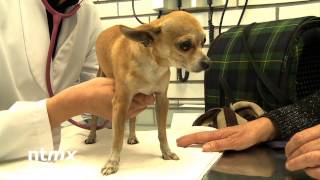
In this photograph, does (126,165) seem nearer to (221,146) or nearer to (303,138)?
(221,146)

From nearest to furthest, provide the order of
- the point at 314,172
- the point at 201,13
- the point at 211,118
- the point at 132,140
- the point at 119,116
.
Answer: the point at 314,172 < the point at 119,116 < the point at 132,140 < the point at 211,118 < the point at 201,13

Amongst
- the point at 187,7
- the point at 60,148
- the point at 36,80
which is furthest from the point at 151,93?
the point at 187,7

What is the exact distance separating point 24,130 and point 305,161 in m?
0.53

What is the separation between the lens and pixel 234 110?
0.91 m

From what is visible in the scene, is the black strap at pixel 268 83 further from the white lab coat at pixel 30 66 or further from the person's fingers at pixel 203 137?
the white lab coat at pixel 30 66

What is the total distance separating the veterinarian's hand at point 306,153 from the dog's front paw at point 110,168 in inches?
11.9

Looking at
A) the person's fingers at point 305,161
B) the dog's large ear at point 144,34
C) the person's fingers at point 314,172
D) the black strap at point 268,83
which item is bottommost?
the person's fingers at point 314,172

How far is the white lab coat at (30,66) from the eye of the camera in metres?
0.71

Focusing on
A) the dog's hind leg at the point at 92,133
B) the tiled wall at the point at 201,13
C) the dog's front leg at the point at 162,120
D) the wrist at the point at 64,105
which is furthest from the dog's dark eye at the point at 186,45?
the tiled wall at the point at 201,13

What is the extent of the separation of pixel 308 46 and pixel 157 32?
478 millimetres

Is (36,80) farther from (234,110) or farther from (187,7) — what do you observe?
(187,7)

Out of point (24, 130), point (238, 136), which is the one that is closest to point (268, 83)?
point (238, 136)

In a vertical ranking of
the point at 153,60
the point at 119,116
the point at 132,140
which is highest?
the point at 153,60

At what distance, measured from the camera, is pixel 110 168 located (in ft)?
2.11
